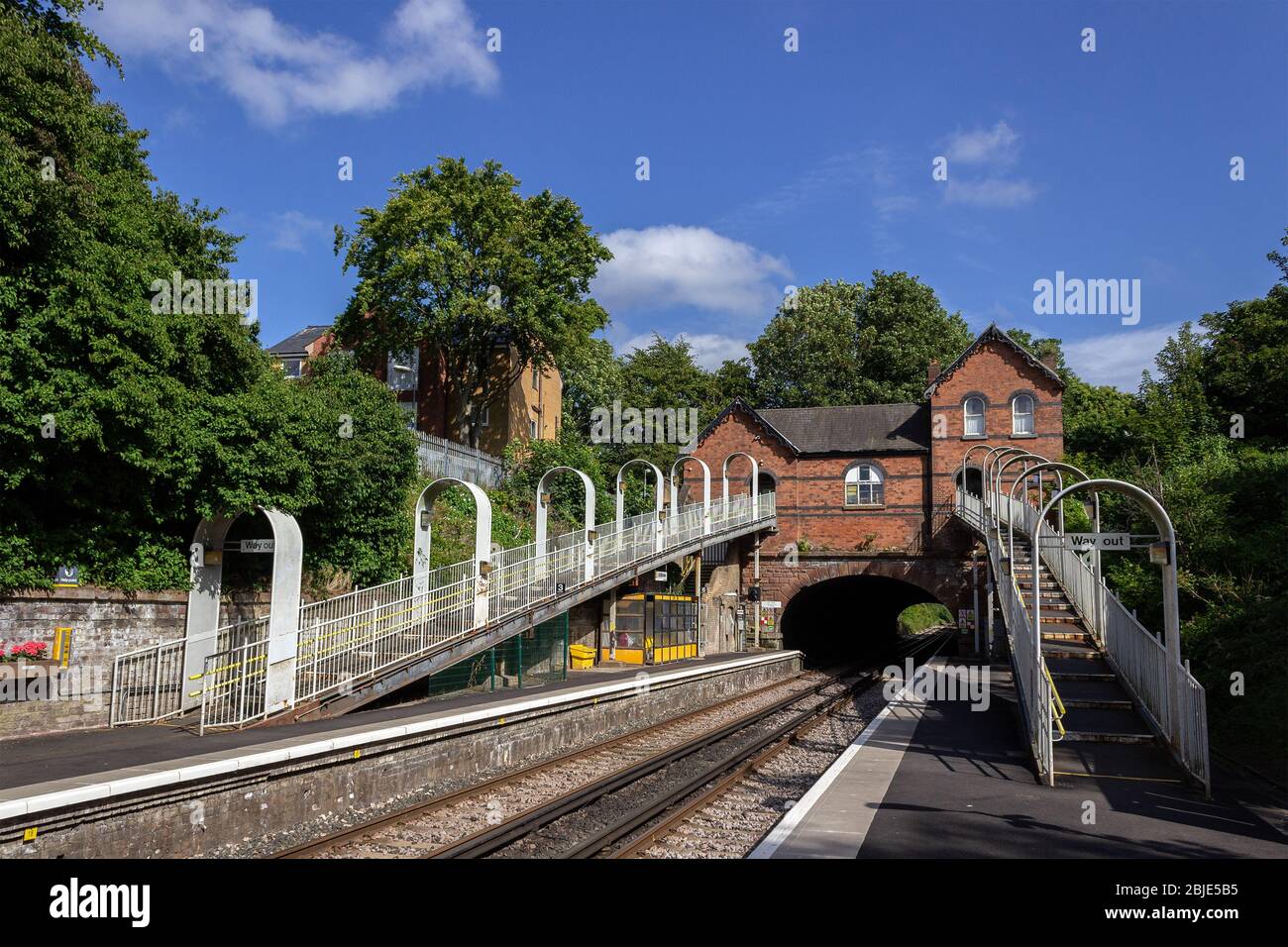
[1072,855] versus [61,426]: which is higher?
[61,426]

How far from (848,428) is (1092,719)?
26.2 m

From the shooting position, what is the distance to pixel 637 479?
47.2 m

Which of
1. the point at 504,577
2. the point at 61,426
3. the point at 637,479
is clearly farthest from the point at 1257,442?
the point at 61,426

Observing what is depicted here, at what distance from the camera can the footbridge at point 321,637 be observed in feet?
41.3

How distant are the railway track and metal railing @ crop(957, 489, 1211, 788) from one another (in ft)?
15.1

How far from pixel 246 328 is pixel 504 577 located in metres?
6.77

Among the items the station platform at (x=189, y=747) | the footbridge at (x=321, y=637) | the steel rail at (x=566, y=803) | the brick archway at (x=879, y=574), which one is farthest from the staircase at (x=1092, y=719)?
the brick archway at (x=879, y=574)

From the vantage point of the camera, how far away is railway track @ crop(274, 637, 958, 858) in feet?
29.1

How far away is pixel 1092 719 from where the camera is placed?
1258 cm

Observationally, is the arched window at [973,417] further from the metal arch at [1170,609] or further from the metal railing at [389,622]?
the metal arch at [1170,609]

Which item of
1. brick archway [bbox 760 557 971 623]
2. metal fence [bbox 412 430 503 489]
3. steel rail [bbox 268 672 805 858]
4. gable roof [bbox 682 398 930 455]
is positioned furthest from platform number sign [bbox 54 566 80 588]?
gable roof [bbox 682 398 930 455]

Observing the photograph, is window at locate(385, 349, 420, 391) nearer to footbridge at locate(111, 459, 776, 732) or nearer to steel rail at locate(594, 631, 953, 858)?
footbridge at locate(111, 459, 776, 732)
